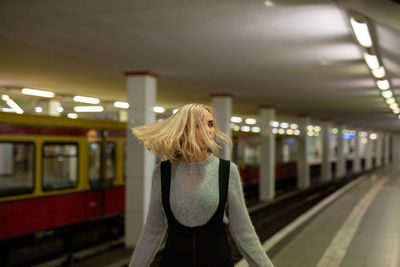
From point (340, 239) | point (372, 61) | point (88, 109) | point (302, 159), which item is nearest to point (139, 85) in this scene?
point (372, 61)

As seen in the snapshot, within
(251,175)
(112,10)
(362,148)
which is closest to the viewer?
(112,10)

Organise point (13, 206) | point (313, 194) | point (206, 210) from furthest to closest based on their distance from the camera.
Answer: point (313, 194), point (13, 206), point (206, 210)

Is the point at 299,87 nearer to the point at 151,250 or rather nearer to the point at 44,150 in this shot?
the point at 44,150

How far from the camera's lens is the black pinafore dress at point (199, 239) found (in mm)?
2252

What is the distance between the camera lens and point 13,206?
9.32 meters

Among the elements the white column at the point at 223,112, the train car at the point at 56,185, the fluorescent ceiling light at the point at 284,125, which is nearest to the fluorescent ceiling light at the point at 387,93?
the white column at the point at 223,112

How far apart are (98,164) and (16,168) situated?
276 centimetres

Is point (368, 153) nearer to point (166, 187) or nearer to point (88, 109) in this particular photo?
point (88, 109)

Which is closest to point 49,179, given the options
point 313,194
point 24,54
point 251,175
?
point 24,54

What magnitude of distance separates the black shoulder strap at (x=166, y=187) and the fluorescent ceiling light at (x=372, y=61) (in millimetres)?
8127

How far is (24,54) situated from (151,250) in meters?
9.15

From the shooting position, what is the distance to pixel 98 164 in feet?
39.3

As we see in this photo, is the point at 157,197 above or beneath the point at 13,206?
above

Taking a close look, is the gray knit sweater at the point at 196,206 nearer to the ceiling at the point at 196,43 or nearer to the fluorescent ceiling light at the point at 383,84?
the ceiling at the point at 196,43
